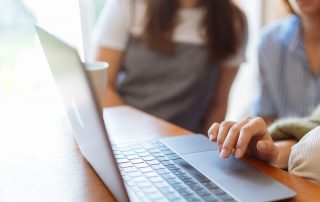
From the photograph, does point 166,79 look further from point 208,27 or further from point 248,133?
point 248,133

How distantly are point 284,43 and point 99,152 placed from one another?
935 mm

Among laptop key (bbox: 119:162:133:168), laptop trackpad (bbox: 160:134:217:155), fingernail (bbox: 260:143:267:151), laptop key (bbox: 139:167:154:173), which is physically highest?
fingernail (bbox: 260:143:267:151)

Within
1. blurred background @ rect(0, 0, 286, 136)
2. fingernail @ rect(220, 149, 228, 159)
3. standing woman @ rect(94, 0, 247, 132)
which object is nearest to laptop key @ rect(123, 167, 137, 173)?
fingernail @ rect(220, 149, 228, 159)

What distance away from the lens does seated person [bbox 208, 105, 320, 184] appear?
26.6 inches

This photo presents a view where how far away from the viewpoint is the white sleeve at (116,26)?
4.66 ft

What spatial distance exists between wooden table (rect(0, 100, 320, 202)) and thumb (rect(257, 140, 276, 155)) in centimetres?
2

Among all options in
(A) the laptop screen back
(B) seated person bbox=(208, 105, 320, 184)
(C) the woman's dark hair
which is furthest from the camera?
(C) the woman's dark hair

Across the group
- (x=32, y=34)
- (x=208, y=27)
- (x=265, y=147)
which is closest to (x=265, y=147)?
(x=265, y=147)

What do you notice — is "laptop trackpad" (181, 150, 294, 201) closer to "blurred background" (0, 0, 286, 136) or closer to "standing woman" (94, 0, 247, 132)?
"standing woman" (94, 0, 247, 132)

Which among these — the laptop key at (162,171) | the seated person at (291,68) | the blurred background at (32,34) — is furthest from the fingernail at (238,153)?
the blurred background at (32,34)

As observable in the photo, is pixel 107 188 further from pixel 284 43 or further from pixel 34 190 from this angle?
pixel 284 43

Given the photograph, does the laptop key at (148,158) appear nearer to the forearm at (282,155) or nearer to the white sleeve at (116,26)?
the forearm at (282,155)

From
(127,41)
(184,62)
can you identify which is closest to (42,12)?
(127,41)

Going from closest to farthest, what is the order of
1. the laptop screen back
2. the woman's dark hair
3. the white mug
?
the laptop screen back → the white mug → the woman's dark hair
